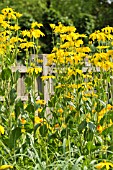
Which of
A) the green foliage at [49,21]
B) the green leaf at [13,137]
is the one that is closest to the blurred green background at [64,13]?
the green foliage at [49,21]

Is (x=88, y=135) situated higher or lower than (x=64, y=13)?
lower

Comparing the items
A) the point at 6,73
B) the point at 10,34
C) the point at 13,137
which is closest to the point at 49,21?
the point at 10,34

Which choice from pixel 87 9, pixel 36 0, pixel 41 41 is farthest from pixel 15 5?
pixel 41 41

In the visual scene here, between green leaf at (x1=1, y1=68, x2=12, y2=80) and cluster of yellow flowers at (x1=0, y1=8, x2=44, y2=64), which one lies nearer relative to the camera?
green leaf at (x1=1, y1=68, x2=12, y2=80)

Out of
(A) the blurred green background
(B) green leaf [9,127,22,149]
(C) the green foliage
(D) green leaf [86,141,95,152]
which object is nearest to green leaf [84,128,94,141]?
(D) green leaf [86,141,95,152]

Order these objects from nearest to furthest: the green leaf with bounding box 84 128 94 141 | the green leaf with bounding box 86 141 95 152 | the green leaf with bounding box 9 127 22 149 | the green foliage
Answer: the green leaf with bounding box 9 127 22 149 < the green leaf with bounding box 86 141 95 152 < the green leaf with bounding box 84 128 94 141 < the green foliage

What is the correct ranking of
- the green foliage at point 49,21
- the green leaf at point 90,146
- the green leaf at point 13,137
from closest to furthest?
the green leaf at point 13,137
the green leaf at point 90,146
the green foliage at point 49,21

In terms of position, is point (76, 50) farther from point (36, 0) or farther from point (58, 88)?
point (36, 0)

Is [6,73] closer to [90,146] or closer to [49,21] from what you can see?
[90,146]

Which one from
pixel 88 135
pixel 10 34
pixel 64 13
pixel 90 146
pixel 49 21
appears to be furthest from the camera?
pixel 64 13

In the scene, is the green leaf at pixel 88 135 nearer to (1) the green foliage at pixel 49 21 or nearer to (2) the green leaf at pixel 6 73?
Result: (2) the green leaf at pixel 6 73

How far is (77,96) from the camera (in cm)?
368

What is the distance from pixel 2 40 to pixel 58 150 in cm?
81

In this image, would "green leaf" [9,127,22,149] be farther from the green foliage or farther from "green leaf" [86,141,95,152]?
the green foliage
